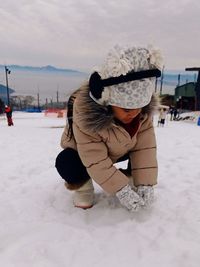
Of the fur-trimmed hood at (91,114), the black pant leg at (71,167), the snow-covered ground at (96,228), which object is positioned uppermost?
the fur-trimmed hood at (91,114)

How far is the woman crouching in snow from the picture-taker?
179cm

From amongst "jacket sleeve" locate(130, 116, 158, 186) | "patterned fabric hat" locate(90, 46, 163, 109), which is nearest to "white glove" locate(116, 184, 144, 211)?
"jacket sleeve" locate(130, 116, 158, 186)

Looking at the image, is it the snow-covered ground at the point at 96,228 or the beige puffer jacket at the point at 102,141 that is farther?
the beige puffer jacket at the point at 102,141

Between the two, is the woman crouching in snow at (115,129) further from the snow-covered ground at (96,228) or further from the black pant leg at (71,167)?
the snow-covered ground at (96,228)

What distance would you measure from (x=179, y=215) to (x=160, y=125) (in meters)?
13.5

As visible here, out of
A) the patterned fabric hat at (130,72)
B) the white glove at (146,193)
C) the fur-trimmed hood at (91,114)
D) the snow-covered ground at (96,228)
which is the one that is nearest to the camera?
the snow-covered ground at (96,228)

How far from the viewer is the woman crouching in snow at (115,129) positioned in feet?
5.86

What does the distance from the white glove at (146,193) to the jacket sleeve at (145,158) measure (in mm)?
29

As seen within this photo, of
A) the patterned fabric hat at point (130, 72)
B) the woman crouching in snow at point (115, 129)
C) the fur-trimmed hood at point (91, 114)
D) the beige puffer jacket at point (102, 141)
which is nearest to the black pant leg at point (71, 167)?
Answer: the woman crouching in snow at point (115, 129)

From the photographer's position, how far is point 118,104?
1855 millimetres

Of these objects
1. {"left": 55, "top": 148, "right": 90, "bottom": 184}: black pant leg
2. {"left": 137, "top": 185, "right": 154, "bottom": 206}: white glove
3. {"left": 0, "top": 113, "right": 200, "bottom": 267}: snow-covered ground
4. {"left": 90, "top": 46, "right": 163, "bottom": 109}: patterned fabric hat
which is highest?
{"left": 90, "top": 46, "right": 163, "bottom": 109}: patterned fabric hat

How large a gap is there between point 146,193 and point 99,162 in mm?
423

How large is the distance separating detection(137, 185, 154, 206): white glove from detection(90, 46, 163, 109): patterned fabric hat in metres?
0.63

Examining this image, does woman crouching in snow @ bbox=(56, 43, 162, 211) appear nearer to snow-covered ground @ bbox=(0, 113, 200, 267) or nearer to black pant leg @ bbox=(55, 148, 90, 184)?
black pant leg @ bbox=(55, 148, 90, 184)
